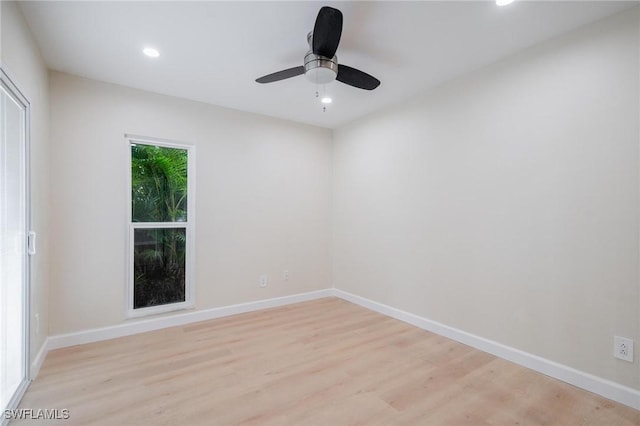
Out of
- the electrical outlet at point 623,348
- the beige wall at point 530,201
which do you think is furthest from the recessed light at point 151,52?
the electrical outlet at point 623,348

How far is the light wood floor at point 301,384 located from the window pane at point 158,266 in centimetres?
41

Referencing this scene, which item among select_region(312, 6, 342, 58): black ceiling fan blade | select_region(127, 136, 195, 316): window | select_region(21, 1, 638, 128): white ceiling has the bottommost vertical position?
select_region(127, 136, 195, 316): window

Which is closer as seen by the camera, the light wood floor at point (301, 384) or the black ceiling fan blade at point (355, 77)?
the light wood floor at point (301, 384)

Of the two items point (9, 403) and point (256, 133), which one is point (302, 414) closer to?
point (9, 403)

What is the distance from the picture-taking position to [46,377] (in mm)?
2279

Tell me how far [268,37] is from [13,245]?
7.38ft

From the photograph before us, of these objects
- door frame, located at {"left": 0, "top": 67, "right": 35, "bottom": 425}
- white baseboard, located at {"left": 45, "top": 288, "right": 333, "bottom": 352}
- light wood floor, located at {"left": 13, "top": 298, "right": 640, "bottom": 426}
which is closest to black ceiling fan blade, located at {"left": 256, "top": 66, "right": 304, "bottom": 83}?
door frame, located at {"left": 0, "top": 67, "right": 35, "bottom": 425}

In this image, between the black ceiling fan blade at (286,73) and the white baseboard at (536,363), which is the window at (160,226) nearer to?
the black ceiling fan blade at (286,73)

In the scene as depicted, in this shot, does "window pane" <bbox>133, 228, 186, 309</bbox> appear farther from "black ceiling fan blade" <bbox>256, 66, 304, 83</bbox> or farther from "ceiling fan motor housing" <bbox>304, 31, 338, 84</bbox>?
"ceiling fan motor housing" <bbox>304, 31, 338, 84</bbox>

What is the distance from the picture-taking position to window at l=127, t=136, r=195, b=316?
10.6ft

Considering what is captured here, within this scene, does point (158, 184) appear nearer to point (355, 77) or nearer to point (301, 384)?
point (355, 77)

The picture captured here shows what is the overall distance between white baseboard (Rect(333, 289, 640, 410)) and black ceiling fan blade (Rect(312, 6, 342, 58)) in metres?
2.72

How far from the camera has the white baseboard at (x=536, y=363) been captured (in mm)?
1999

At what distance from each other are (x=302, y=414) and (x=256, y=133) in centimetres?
317
